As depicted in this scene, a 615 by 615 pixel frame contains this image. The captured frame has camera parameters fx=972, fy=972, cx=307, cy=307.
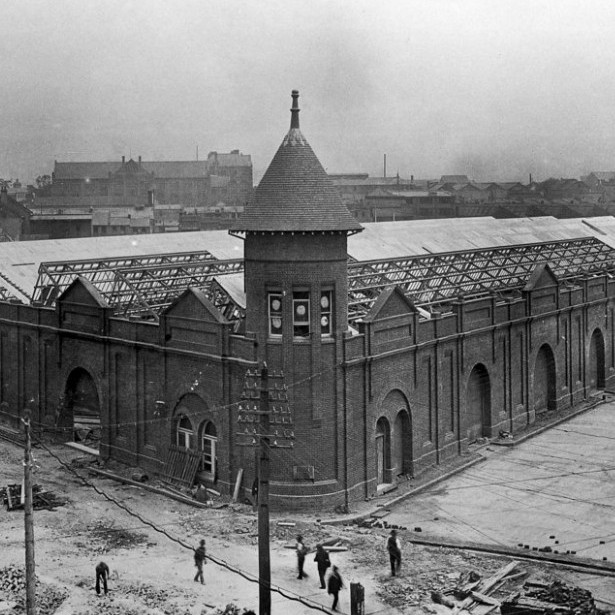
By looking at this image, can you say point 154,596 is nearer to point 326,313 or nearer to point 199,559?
point 199,559

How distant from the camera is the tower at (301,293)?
31531 millimetres

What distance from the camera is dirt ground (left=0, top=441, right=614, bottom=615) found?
2442 cm

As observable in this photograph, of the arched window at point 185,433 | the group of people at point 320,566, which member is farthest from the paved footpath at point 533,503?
the arched window at point 185,433

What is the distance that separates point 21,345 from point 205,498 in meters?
15.5

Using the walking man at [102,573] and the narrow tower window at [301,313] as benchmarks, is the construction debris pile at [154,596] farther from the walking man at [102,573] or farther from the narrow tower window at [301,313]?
the narrow tower window at [301,313]

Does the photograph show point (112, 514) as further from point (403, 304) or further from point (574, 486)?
point (574, 486)

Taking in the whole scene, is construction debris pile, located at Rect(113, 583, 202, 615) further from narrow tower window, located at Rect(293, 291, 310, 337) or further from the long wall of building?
narrow tower window, located at Rect(293, 291, 310, 337)

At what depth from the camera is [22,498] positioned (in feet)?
106

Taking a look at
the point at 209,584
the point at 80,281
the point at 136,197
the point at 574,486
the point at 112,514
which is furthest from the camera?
the point at 136,197

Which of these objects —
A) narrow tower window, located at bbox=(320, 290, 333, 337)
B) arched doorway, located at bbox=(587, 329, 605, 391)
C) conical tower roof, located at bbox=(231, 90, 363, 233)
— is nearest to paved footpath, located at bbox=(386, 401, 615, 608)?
narrow tower window, located at bbox=(320, 290, 333, 337)

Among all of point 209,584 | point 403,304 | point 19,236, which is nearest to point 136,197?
point 19,236

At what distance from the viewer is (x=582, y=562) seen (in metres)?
26.9

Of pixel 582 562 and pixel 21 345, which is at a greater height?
pixel 21 345

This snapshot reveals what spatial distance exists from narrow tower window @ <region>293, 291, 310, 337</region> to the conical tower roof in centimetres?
227
